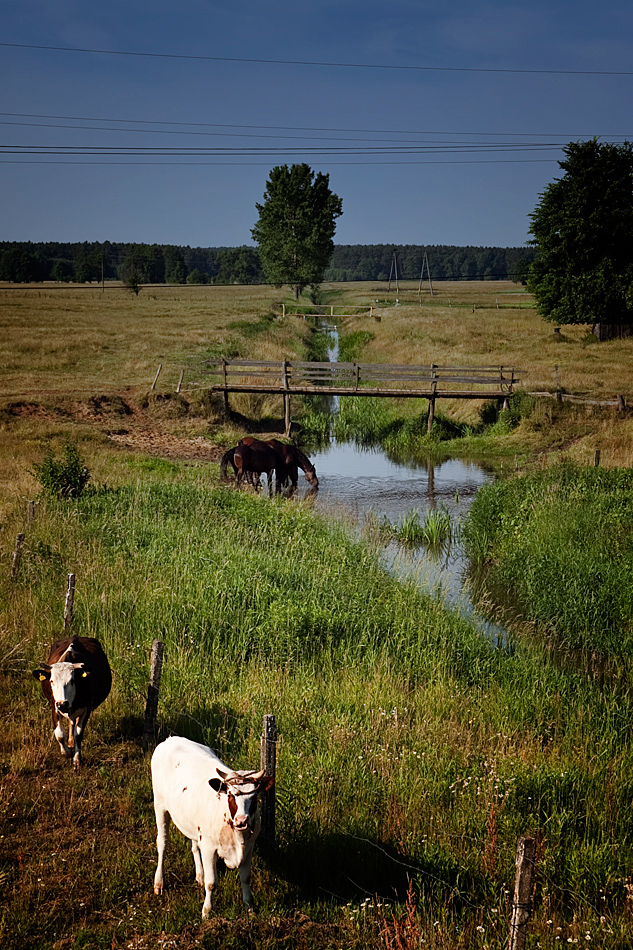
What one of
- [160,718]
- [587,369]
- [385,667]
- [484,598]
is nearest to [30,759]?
[160,718]

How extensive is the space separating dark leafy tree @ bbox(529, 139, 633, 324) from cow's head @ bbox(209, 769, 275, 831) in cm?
4832

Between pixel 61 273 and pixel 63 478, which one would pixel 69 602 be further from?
pixel 61 273

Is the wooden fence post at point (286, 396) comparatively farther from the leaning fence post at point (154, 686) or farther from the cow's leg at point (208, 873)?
the cow's leg at point (208, 873)

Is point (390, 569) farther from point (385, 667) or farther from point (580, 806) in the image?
point (580, 806)

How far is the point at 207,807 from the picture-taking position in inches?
195

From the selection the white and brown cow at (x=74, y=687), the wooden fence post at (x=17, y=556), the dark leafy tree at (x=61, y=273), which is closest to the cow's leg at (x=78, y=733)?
the white and brown cow at (x=74, y=687)

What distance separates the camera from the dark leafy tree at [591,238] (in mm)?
48312

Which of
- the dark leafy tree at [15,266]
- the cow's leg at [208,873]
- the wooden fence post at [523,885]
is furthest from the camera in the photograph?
the dark leafy tree at [15,266]

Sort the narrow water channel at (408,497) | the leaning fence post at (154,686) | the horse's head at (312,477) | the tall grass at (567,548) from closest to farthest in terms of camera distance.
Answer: the leaning fence post at (154,686) < the tall grass at (567,548) < the narrow water channel at (408,497) < the horse's head at (312,477)

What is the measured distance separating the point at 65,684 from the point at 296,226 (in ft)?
320

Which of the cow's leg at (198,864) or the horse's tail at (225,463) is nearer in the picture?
the cow's leg at (198,864)

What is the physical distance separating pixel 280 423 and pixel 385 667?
24111 millimetres

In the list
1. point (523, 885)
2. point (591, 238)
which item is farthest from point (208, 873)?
point (591, 238)

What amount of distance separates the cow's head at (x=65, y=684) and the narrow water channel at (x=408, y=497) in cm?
720
